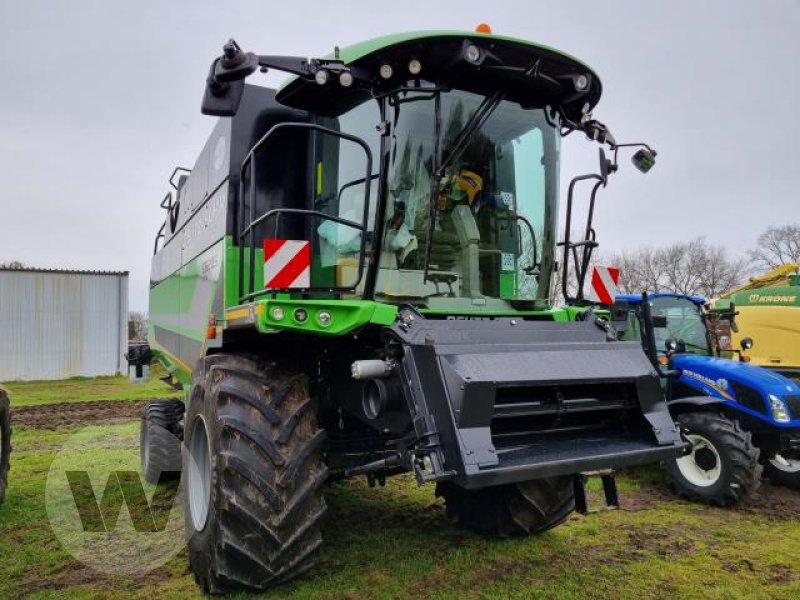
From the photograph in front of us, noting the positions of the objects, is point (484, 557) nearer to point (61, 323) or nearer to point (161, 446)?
point (161, 446)

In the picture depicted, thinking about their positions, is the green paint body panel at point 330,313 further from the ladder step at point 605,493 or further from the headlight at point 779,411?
the headlight at point 779,411

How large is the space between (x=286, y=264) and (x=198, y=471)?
1.66 metres

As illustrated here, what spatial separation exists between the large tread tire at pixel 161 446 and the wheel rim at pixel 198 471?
2.12 meters

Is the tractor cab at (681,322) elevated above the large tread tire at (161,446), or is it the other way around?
the tractor cab at (681,322)

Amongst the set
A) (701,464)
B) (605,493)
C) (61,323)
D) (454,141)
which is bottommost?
(701,464)

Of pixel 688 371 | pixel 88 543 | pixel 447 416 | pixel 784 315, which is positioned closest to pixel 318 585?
pixel 447 416

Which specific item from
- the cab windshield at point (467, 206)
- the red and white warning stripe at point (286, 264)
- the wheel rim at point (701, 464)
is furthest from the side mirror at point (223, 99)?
the wheel rim at point (701, 464)

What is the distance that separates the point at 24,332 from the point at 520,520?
Result: 2136cm

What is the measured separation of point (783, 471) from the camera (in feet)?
22.4

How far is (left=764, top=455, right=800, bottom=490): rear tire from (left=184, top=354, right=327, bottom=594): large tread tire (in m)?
5.56

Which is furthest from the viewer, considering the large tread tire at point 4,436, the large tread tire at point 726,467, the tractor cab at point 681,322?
the tractor cab at point 681,322

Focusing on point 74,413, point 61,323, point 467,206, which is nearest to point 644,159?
point 467,206

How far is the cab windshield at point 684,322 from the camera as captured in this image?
7887 mm

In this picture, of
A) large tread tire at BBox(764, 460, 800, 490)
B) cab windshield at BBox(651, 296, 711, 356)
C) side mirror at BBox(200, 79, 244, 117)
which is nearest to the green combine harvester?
side mirror at BBox(200, 79, 244, 117)
